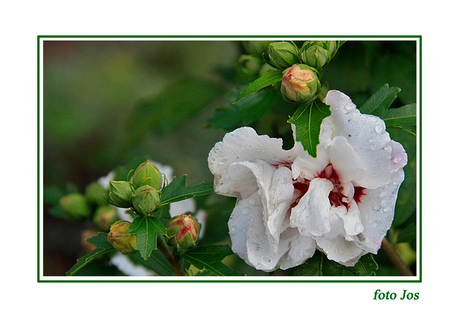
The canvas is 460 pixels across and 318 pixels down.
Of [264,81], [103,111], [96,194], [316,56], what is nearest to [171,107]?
[96,194]

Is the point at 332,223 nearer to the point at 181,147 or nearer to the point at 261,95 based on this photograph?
the point at 261,95

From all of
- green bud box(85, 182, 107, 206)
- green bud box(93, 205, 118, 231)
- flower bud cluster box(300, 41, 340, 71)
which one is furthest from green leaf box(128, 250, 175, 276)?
flower bud cluster box(300, 41, 340, 71)

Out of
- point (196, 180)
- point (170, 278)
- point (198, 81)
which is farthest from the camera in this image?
point (196, 180)

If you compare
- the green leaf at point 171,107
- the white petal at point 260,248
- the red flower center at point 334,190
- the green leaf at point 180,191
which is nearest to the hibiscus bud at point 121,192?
the green leaf at point 180,191

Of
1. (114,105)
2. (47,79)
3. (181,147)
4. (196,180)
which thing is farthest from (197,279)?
(47,79)

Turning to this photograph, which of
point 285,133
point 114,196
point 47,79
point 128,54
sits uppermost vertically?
point 128,54

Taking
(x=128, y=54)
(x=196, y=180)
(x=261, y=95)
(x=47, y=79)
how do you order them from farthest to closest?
1. (x=128, y=54)
2. (x=47, y=79)
3. (x=196, y=180)
4. (x=261, y=95)

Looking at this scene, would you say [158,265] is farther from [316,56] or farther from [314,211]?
[316,56]
